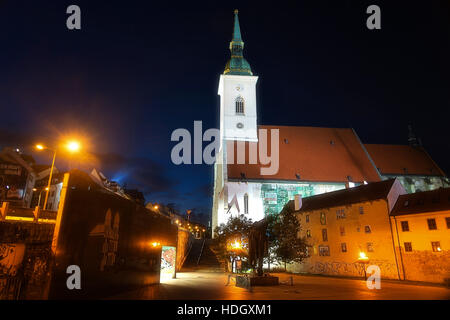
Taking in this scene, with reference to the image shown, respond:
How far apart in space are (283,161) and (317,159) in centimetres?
560

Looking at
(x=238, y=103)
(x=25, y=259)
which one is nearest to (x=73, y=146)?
(x=25, y=259)

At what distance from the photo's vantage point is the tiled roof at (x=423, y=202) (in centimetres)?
2484

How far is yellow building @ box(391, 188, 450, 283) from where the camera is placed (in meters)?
23.5

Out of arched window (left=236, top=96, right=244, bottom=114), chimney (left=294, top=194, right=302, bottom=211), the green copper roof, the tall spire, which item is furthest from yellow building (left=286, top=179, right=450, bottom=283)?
the tall spire

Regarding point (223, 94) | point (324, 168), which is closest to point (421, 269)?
point (324, 168)

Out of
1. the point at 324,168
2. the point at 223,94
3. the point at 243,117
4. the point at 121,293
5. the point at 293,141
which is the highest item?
the point at 223,94

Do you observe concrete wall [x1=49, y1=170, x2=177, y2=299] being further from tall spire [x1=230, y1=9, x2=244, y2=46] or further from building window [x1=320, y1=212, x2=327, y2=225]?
tall spire [x1=230, y1=9, x2=244, y2=46]

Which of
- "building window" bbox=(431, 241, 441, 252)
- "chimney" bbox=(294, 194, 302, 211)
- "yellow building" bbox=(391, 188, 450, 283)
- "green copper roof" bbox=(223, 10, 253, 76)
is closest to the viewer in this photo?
"yellow building" bbox=(391, 188, 450, 283)

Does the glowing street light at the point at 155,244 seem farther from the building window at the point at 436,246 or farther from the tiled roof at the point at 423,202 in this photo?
the building window at the point at 436,246

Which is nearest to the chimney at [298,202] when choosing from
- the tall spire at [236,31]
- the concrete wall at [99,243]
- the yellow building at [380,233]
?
the yellow building at [380,233]

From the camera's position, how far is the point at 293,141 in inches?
1768

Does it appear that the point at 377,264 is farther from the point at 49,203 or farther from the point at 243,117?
the point at 49,203

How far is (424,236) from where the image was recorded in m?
24.9
